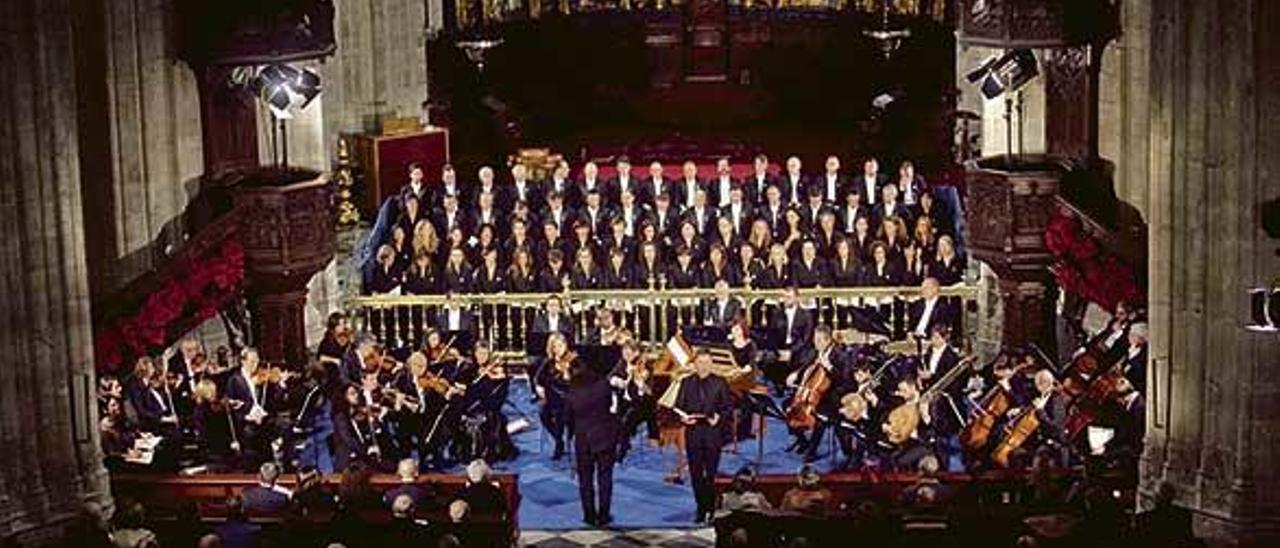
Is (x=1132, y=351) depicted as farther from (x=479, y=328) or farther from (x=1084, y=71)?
(x=479, y=328)

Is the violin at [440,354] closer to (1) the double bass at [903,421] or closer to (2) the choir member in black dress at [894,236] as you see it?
(1) the double bass at [903,421]

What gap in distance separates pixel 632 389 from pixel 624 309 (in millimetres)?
3438

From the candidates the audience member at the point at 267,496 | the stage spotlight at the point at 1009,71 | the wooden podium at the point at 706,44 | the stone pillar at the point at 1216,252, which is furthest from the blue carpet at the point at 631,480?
the wooden podium at the point at 706,44

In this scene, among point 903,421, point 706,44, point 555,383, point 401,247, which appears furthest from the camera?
point 706,44

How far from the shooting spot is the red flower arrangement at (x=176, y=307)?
79.4ft

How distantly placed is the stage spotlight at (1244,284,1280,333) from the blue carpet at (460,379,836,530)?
5.40m

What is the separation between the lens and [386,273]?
28.3m

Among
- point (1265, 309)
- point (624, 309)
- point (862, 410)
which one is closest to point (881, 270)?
point (624, 309)

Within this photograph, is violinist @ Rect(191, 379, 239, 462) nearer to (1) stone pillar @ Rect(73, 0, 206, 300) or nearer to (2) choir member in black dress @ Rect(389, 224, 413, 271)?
(1) stone pillar @ Rect(73, 0, 206, 300)

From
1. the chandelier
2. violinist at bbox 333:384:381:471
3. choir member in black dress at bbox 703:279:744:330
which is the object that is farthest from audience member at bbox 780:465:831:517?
the chandelier

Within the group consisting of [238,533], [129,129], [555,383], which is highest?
[129,129]

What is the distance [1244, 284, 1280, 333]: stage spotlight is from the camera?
20047 mm

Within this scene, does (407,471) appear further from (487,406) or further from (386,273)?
(386,273)

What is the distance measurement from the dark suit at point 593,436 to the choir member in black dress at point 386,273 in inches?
200
